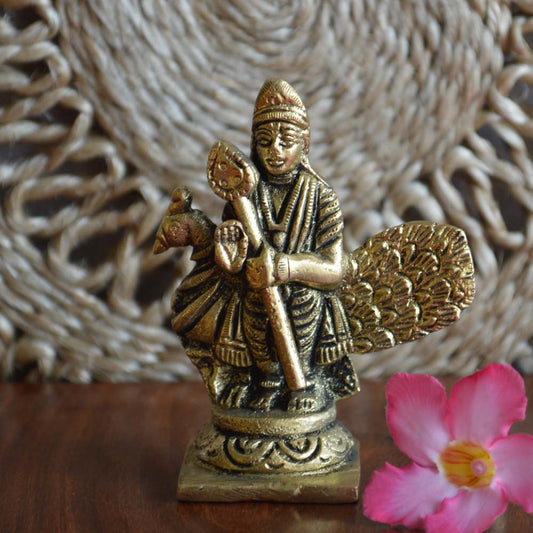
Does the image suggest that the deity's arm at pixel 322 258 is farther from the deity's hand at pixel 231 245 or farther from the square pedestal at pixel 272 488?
the square pedestal at pixel 272 488

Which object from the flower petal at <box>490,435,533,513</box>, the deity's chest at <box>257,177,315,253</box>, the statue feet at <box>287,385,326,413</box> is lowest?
the statue feet at <box>287,385,326,413</box>

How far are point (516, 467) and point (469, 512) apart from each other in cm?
6

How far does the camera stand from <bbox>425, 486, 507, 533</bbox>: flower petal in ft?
2.41

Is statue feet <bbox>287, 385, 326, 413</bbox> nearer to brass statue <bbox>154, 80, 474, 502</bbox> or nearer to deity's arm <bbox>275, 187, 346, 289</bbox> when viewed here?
brass statue <bbox>154, 80, 474, 502</bbox>

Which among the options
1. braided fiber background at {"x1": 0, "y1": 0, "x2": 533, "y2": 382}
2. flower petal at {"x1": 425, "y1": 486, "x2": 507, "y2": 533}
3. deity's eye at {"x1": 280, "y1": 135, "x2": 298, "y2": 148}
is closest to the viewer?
flower petal at {"x1": 425, "y1": 486, "x2": 507, "y2": 533}

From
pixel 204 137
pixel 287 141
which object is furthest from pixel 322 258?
pixel 204 137

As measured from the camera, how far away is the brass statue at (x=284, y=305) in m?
0.82

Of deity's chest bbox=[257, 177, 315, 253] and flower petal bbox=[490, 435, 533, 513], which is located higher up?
deity's chest bbox=[257, 177, 315, 253]

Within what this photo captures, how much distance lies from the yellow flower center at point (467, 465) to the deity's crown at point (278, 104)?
339 mm

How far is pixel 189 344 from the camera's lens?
0.88 metres

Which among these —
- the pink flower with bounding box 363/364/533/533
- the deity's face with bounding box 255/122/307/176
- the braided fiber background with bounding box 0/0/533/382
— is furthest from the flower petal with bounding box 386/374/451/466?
the braided fiber background with bounding box 0/0/533/382

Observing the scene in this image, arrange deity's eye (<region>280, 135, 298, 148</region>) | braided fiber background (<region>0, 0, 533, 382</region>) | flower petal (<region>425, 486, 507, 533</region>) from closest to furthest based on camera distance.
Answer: flower petal (<region>425, 486, 507, 533</region>), deity's eye (<region>280, 135, 298, 148</region>), braided fiber background (<region>0, 0, 533, 382</region>)

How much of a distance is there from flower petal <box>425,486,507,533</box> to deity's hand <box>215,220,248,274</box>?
0.93ft

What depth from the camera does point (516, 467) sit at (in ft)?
2.47
